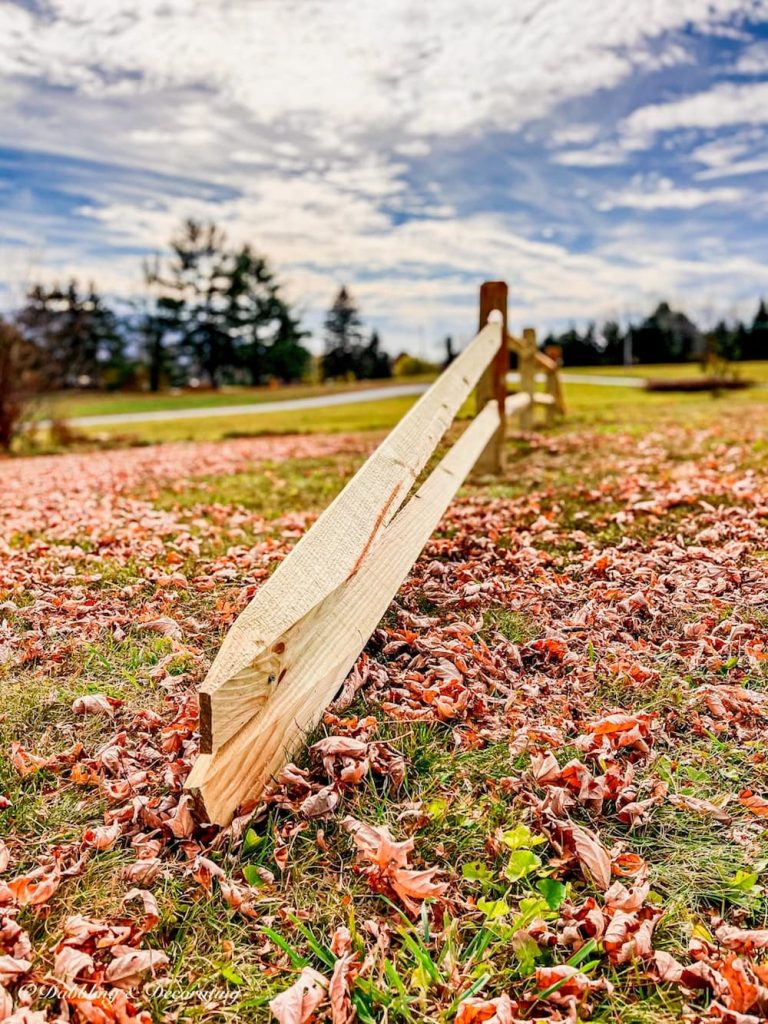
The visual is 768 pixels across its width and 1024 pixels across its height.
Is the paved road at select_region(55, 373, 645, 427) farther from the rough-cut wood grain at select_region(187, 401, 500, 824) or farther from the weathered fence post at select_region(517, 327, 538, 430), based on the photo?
the rough-cut wood grain at select_region(187, 401, 500, 824)

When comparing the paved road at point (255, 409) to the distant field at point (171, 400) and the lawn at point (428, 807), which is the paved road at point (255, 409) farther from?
the lawn at point (428, 807)

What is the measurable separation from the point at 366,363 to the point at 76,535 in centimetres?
6448

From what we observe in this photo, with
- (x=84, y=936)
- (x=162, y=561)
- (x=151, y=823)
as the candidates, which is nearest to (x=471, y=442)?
(x=162, y=561)

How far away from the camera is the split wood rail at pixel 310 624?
2086 millimetres

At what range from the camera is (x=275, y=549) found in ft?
14.7

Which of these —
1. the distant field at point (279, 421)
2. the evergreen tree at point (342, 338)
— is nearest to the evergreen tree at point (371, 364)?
the evergreen tree at point (342, 338)

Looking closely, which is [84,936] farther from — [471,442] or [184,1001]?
[471,442]

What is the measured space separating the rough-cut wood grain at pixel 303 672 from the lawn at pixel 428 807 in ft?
0.34

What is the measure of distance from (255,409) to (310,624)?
3362 centimetres

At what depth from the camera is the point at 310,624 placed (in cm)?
237

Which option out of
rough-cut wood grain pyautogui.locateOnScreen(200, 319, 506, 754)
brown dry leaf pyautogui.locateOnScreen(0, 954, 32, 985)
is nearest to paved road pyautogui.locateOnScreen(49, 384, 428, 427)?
rough-cut wood grain pyautogui.locateOnScreen(200, 319, 506, 754)

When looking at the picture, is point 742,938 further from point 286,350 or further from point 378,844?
point 286,350

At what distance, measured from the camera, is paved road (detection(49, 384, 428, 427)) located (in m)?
31.3

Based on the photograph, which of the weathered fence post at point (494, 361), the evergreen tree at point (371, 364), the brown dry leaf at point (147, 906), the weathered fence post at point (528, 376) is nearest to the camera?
the brown dry leaf at point (147, 906)
